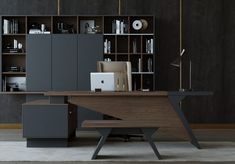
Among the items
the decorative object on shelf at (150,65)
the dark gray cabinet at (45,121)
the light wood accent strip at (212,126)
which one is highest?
the decorative object on shelf at (150,65)

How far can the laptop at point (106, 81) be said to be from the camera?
693 centimetres

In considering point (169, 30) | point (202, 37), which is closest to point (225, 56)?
point (202, 37)

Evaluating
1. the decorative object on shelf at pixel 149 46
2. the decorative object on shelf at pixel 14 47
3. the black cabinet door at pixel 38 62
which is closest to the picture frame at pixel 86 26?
the black cabinet door at pixel 38 62

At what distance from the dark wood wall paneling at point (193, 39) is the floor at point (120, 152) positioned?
1.92 metres

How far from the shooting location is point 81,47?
9.40 meters

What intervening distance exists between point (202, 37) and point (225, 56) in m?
0.64

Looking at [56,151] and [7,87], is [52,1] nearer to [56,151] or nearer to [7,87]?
[7,87]

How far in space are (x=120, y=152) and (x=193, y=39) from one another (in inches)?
167

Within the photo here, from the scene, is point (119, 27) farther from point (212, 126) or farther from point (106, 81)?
point (212, 126)

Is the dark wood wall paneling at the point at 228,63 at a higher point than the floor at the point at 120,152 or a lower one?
higher

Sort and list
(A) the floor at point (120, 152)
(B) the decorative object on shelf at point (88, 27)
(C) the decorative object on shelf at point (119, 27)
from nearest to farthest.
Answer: (A) the floor at point (120, 152) < (C) the decorative object on shelf at point (119, 27) < (B) the decorative object on shelf at point (88, 27)

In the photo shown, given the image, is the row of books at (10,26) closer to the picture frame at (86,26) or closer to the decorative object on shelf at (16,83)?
the decorative object on shelf at (16,83)

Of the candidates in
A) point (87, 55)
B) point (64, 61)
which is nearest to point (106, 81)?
point (87, 55)

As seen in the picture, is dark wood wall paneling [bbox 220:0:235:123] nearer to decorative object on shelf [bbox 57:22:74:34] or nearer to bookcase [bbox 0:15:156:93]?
bookcase [bbox 0:15:156:93]
